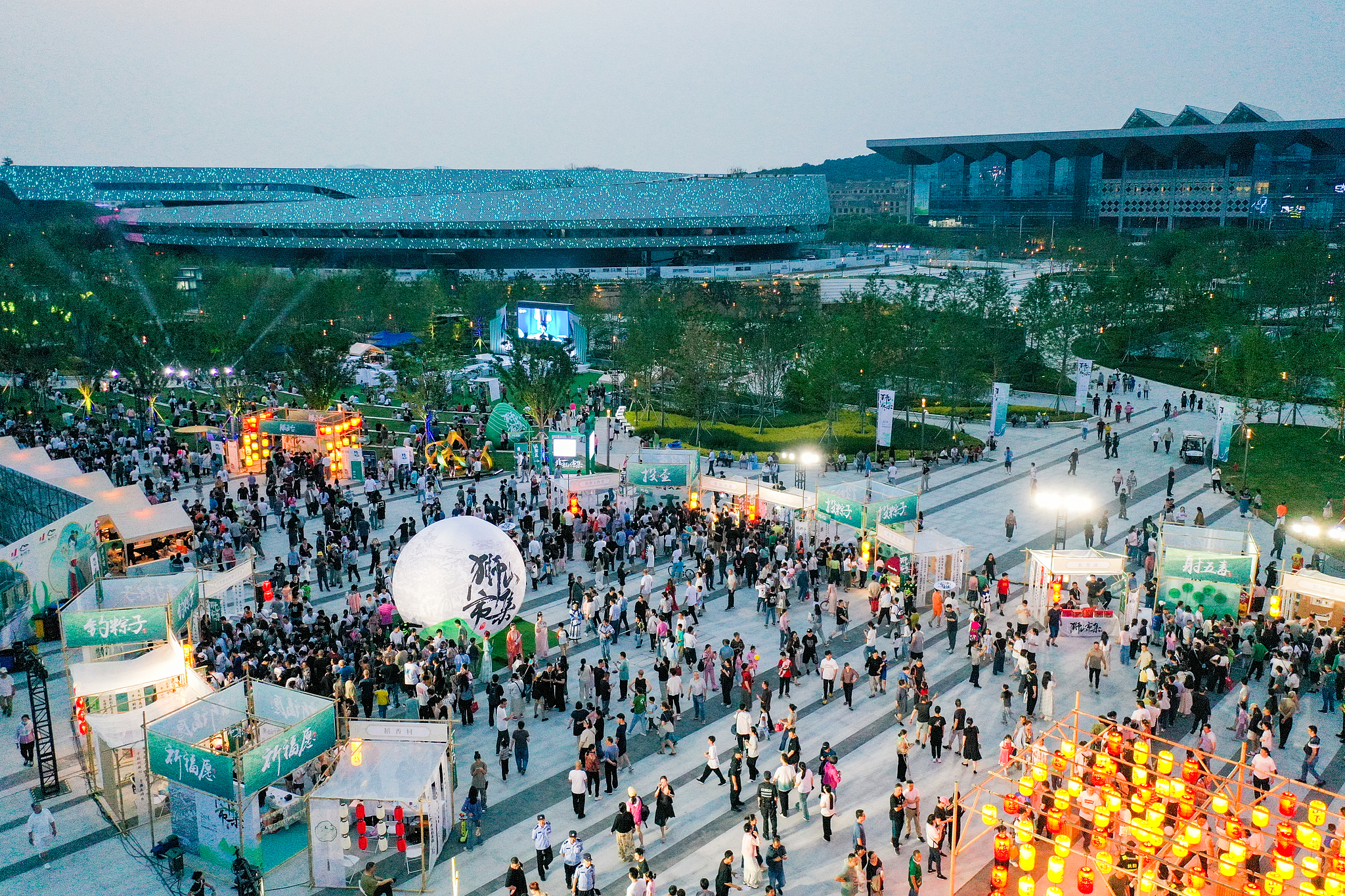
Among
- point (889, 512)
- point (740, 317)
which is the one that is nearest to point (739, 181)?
point (740, 317)

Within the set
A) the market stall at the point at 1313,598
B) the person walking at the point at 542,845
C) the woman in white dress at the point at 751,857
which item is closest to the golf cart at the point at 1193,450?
the market stall at the point at 1313,598

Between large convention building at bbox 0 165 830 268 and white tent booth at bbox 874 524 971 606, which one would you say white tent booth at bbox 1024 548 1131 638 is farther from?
large convention building at bbox 0 165 830 268

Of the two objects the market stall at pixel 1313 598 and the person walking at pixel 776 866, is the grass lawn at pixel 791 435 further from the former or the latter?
the person walking at pixel 776 866

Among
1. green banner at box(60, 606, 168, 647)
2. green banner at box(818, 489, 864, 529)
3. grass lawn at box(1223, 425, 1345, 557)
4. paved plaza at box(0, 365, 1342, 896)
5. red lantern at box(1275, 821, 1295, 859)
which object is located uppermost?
green banner at box(60, 606, 168, 647)

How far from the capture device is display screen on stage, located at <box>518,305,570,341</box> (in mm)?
53250

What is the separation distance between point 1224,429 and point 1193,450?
2292mm

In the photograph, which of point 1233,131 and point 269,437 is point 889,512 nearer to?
point 269,437

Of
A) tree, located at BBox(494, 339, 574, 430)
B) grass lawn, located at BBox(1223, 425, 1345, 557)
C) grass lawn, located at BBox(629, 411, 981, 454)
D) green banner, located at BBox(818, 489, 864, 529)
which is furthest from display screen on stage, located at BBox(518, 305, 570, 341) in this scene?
grass lawn, located at BBox(1223, 425, 1345, 557)

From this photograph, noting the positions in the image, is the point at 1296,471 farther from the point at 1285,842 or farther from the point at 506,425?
the point at 1285,842

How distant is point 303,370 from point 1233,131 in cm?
9724

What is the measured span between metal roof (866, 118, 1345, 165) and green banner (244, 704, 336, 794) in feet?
360

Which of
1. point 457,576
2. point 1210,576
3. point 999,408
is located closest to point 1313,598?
point 1210,576

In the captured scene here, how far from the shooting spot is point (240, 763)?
12211 millimetres

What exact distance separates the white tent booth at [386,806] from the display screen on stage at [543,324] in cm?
3948
